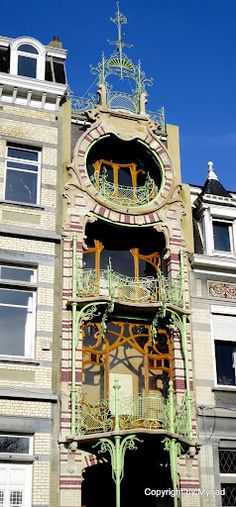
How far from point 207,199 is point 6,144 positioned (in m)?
6.83

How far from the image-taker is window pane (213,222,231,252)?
24172mm

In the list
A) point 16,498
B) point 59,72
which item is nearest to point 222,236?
point 59,72

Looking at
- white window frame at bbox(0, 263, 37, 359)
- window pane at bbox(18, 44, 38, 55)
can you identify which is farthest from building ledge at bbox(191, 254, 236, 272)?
window pane at bbox(18, 44, 38, 55)

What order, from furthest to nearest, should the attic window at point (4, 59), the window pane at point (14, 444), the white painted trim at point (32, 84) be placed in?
the attic window at point (4, 59) → the white painted trim at point (32, 84) → the window pane at point (14, 444)

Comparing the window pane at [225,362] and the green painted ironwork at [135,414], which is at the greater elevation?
the window pane at [225,362]

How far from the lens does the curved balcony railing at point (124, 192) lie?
22.7 m

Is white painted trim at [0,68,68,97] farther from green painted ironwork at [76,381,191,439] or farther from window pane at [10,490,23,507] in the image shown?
window pane at [10,490,23,507]

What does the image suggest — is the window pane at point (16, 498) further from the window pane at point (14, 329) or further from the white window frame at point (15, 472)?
the window pane at point (14, 329)

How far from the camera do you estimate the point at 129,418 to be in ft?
63.3

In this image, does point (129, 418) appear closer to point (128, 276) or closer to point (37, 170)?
point (128, 276)

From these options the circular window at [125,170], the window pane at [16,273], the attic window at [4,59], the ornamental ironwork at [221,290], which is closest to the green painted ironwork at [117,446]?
the window pane at [16,273]

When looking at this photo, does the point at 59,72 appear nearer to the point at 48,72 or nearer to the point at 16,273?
the point at 48,72

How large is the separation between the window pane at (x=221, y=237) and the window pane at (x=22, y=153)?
6.44 metres

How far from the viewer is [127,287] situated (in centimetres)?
2167
